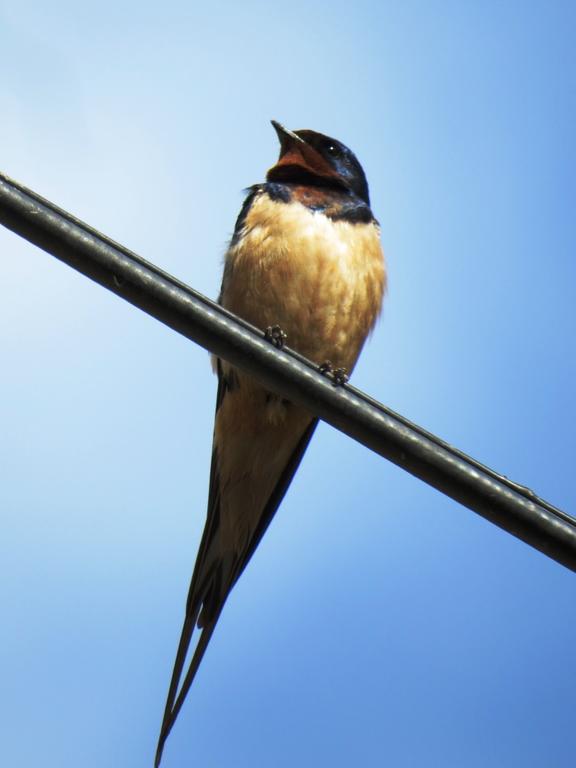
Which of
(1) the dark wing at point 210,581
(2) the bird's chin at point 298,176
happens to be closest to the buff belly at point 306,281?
(1) the dark wing at point 210,581

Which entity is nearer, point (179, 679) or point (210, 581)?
point (179, 679)

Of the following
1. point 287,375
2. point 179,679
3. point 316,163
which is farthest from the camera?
point 316,163

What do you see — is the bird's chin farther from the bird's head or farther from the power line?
the power line

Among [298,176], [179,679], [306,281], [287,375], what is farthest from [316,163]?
[287,375]

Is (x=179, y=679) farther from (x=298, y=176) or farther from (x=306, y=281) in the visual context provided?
(x=298, y=176)

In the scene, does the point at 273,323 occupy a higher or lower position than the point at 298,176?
lower

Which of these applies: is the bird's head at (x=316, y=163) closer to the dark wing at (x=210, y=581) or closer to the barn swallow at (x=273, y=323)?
the barn swallow at (x=273, y=323)
